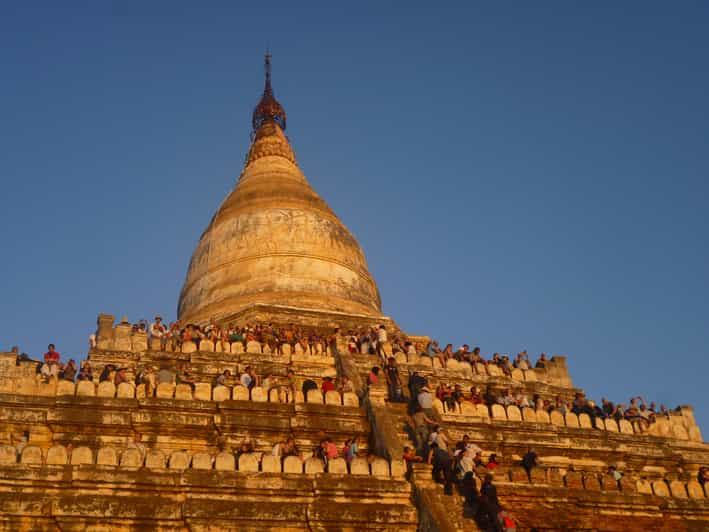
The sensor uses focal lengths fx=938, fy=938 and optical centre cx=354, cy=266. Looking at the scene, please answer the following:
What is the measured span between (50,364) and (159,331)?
4576 millimetres

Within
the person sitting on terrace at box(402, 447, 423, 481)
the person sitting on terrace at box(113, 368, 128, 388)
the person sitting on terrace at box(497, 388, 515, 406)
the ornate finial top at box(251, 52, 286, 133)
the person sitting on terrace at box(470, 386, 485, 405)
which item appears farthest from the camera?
the ornate finial top at box(251, 52, 286, 133)

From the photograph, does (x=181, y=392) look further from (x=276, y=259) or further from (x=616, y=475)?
(x=276, y=259)

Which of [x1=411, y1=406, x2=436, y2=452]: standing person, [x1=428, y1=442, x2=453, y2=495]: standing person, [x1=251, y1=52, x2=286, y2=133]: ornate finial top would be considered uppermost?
[x1=251, y1=52, x2=286, y2=133]: ornate finial top

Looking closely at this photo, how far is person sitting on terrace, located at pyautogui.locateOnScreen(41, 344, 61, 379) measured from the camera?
2248 cm

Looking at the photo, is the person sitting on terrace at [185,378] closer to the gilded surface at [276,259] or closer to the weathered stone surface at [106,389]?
the weathered stone surface at [106,389]

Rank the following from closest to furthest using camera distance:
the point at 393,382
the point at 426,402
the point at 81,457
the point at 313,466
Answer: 1. the point at 81,457
2. the point at 313,466
3. the point at 426,402
4. the point at 393,382

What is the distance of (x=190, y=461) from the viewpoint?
17375mm

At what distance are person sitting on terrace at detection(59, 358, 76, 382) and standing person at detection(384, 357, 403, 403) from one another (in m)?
7.87

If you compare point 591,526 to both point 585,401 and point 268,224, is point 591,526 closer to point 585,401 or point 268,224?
point 585,401

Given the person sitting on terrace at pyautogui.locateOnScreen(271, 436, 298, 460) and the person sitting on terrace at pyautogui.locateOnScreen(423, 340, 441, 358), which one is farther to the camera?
the person sitting on terrace at pyautogui.locateOnScreen(423, 340, 441, 358)

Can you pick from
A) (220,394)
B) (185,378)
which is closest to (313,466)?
(220,394)

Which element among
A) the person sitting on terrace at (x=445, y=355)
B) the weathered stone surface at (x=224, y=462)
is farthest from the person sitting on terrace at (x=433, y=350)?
the weathered stone surface at (x=224, y=462)

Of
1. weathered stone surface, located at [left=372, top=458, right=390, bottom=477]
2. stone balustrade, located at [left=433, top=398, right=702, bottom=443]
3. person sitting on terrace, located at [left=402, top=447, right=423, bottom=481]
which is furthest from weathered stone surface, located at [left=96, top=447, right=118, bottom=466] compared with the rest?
stone balustrade, located at [left=433, top=398, right=702, bottom=443]

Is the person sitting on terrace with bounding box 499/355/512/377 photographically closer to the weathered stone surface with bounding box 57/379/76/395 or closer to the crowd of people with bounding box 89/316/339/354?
the crowd of people with bounding box 89/316/339/354
